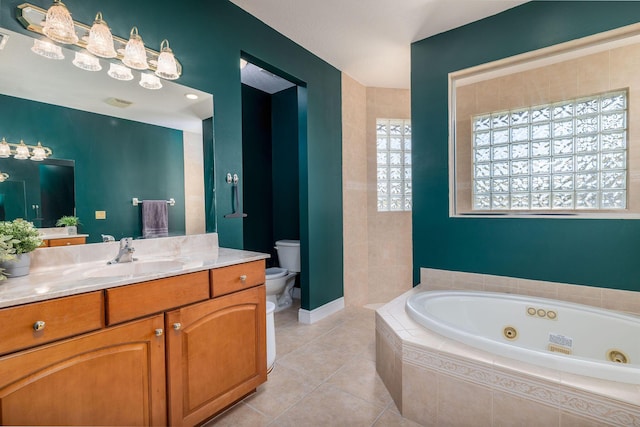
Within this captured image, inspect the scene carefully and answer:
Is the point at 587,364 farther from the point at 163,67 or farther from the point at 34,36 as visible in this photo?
the point at 34,36

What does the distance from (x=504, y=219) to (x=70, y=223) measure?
2792mm

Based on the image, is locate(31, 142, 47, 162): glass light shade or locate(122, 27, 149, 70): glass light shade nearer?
locate(31, 142, 47, 162): glass light shade

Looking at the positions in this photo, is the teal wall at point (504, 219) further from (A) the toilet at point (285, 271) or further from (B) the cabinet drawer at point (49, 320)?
(B) the cabinet drawer at point (49, 320)

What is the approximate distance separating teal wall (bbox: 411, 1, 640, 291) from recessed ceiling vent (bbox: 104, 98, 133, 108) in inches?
86.5

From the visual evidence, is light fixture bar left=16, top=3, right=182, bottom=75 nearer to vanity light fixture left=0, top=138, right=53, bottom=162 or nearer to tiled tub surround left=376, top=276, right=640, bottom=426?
vanity light fixture left=0, top=138, right=53, bottom=162

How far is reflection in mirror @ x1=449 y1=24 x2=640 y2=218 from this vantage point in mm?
2043

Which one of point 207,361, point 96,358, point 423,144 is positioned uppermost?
point 423,144

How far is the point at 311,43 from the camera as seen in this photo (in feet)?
8.80

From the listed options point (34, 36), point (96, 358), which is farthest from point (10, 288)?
point (34, 36)

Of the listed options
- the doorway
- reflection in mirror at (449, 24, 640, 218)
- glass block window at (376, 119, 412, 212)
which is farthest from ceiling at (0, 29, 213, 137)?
glass block window at (376, 119, 412, 212)

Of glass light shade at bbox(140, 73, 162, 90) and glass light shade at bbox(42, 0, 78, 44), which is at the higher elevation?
glass light shade at bbox(42, 0, 78, 44)

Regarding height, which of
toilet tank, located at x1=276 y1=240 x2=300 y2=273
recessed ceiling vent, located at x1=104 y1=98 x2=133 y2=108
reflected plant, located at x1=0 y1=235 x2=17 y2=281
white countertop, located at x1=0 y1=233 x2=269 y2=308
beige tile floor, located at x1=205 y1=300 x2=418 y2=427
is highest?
recessed ceiling vent, located at x1=104 y1=98 x2=133 y2=108

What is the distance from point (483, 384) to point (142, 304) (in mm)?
1511

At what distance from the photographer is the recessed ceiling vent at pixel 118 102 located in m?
1.61
